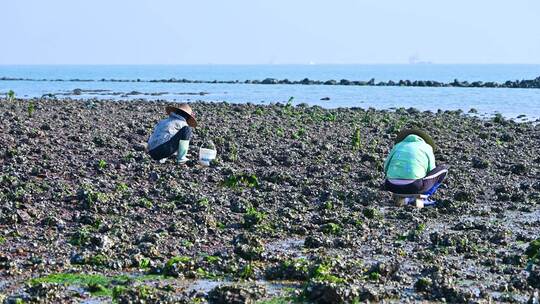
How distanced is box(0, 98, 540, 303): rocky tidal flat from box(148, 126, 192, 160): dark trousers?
0.25m

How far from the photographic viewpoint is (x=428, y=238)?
1343cm

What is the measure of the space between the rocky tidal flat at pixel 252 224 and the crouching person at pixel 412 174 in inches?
12.9

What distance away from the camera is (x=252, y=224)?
45.1 feet

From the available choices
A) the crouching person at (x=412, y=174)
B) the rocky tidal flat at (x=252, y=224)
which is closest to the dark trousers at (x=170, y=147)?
the rocky tidal flat at (x=252, y=224)

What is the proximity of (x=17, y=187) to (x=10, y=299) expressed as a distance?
6104mm

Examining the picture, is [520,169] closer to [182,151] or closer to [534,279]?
[182,151]

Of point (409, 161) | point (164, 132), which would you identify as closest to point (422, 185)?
point (409, 161)

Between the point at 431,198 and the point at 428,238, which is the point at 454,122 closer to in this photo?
the point at 431,198

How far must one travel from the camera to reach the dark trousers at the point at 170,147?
61.2 feet

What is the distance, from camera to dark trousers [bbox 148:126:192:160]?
18.6 meters

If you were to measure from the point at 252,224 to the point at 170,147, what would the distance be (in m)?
5.29

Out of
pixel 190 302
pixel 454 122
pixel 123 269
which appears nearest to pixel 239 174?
pixel 123 269

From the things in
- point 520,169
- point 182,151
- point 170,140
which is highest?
point 170,140

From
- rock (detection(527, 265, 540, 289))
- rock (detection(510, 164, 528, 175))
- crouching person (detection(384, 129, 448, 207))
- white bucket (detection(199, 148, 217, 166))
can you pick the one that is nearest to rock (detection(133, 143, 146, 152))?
white bucket (detection(199, 148, 217, 166))
